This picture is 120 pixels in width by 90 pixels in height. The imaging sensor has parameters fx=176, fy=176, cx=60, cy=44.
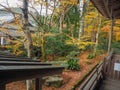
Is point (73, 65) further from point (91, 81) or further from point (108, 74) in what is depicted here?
point (91, 81)

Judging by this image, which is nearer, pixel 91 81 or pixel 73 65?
pixel 91 81

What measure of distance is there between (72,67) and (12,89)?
12.3 feet

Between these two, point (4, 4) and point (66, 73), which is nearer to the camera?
point (4, 4)

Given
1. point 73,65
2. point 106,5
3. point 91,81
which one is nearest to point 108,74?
point 91,81

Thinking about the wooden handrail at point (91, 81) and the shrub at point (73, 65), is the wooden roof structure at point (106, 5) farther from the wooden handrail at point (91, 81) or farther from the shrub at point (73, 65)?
the shrub at point (73, 65)

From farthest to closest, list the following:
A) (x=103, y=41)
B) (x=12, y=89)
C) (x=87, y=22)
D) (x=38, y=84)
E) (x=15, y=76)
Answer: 1. (x=103, y=41)
2. (x=87, y=22)
3. (x=12, y=89)
4. (x=38, y=84)
5. (x=15, y=76)

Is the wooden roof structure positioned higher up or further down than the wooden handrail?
higher up

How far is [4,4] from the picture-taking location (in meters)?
8.62

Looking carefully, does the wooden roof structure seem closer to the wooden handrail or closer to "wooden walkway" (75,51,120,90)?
"wooden walkway" (75,51,120,90)

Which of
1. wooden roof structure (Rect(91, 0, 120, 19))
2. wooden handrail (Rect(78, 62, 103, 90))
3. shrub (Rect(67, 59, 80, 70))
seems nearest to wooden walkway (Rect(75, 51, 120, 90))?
wooden handrail (Rect(78, 62, 103, 90))

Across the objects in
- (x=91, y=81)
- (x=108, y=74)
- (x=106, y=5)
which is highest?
(x=106, y=5)

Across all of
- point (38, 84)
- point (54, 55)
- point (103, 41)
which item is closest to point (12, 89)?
point (54, 55)

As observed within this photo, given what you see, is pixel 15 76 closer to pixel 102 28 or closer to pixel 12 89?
pixel 12 89

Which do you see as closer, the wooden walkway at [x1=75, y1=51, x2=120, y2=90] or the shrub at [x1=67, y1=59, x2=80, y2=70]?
the wooden walkway at [x1=75, y1=51, x2=120, y2=90]
